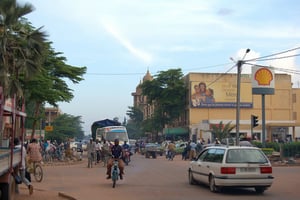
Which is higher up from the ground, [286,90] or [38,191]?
[286,90]

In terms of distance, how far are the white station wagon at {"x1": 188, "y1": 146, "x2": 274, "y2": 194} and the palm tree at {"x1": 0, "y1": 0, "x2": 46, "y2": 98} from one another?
625cm

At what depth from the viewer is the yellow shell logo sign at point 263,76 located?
145 ft

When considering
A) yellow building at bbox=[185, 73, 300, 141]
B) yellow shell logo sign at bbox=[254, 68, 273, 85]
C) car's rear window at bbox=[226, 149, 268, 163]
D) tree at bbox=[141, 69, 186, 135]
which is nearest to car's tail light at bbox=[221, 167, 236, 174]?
car's rear window at bbox=[226, 149, 268, 163]

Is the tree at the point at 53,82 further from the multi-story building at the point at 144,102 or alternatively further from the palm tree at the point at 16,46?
the multi-story building at the point at 144,102

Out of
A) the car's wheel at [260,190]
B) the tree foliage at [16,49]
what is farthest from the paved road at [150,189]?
the tree foliage at [16,49]

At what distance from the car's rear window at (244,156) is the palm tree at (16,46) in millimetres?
6484

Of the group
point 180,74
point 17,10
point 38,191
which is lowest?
point 38,191

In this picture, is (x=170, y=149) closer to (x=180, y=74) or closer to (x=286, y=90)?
(x=180, y=74)

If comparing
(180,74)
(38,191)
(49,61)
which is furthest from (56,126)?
(38,191)

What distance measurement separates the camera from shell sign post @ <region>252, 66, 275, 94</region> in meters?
43.9

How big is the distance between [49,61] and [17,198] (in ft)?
64.2

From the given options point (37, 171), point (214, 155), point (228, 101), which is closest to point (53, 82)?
point (37, 171)

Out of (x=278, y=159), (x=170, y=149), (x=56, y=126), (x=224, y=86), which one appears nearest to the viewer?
(x=278, y=159)

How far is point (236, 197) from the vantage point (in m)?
15.0
